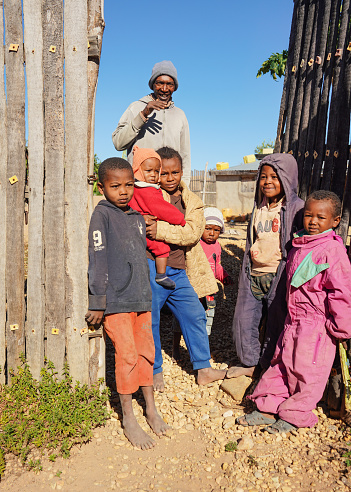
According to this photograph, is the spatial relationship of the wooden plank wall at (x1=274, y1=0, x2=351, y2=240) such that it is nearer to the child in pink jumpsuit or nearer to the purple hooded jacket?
the purple hooded jacket

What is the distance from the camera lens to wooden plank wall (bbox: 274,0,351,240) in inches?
161

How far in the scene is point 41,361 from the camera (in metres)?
3.33

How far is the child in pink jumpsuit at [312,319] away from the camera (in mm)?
3031

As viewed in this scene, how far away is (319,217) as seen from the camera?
3184 millimetres

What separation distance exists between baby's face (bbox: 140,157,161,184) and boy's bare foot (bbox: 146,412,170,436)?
1928 millimetres

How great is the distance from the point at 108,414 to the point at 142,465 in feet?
1.97

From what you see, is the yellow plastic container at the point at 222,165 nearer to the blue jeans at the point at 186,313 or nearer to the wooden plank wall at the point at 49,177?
the blue jeans at the point at 186,313

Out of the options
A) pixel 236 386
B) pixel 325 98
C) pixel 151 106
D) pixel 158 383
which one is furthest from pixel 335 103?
pixel 158 383

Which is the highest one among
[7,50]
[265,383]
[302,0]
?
[302,0]

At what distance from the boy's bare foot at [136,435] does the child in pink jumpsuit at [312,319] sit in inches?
30.7

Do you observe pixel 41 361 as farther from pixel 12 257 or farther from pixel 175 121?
pixel 175 121

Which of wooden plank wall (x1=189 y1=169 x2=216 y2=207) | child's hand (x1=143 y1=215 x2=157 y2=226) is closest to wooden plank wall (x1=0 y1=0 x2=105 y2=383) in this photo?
child's hand (x1=143 y1=215 x2=157 y2=226)

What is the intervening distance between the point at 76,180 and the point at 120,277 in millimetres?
854

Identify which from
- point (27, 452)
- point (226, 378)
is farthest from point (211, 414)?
point (27, 452)
